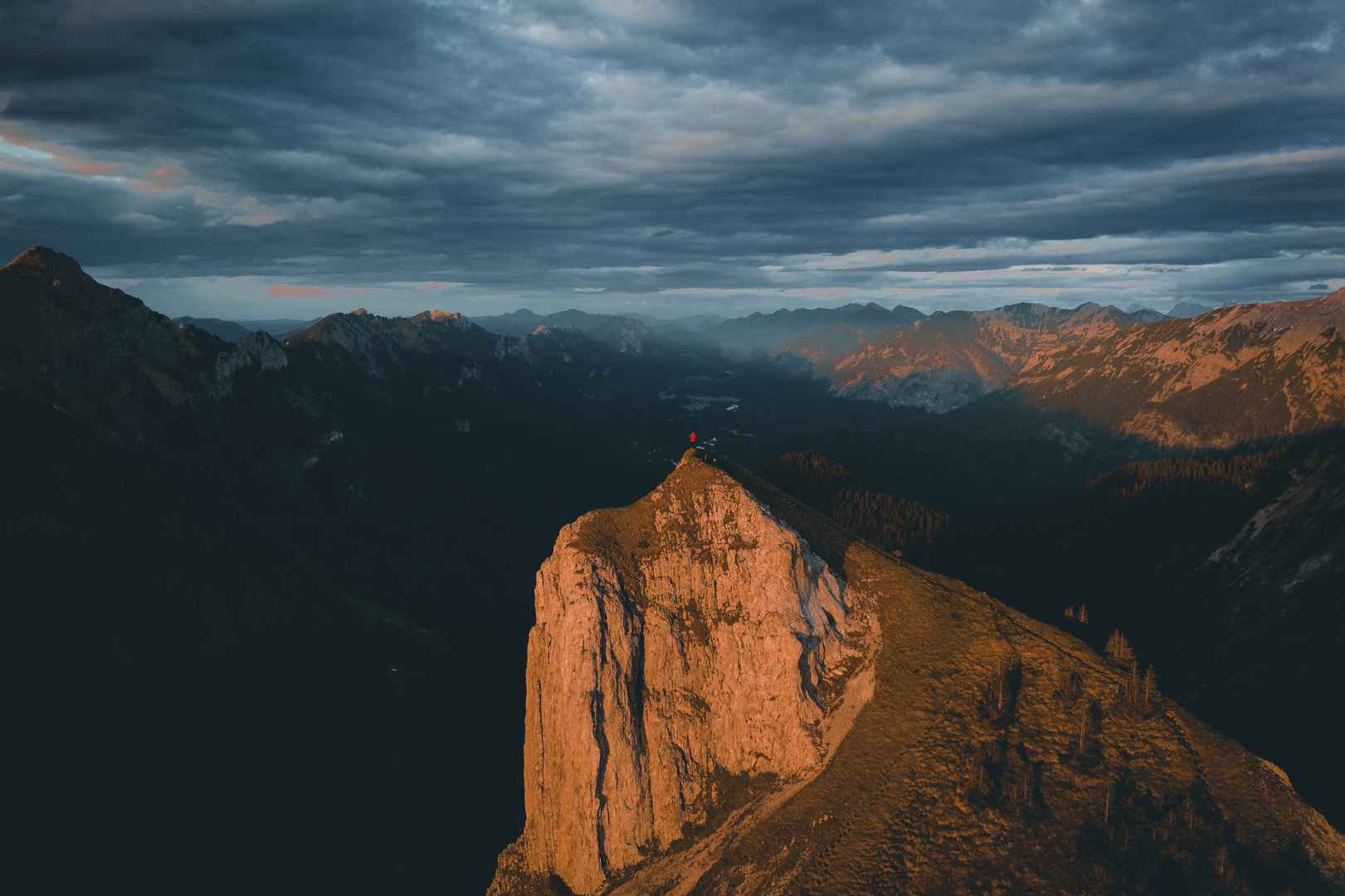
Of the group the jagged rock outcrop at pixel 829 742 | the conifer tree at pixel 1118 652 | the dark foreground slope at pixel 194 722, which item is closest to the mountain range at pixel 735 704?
the jagged rock outcrop at pixel 829 742

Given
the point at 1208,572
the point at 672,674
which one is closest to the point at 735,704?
the point at 672,674

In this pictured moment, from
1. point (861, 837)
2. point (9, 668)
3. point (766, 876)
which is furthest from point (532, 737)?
point (9, 668)

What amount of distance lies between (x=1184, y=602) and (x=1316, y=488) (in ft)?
116

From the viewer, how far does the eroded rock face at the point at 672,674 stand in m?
73.9

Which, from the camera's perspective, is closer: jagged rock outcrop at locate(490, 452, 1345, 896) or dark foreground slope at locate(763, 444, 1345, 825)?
Result: jagged rock outcrop at locate(490, 452, 1345, 896)

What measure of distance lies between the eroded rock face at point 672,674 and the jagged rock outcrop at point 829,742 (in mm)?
264

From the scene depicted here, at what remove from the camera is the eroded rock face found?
73.9 metres

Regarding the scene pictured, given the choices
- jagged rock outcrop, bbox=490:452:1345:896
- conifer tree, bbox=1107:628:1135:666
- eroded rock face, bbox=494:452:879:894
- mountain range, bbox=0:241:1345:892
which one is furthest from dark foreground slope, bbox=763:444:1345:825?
eroded rock face, bbox=494:452:879:894

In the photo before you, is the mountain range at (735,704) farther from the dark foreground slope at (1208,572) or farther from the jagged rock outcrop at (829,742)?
the dark foreground slope at (1208,572)

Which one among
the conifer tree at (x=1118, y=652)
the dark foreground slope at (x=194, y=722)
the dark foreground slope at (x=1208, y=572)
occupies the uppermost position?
the conifer tree at (x=1118, y=652)

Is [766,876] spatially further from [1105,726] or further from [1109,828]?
[1105,726]

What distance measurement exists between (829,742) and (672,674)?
20404 millimetres

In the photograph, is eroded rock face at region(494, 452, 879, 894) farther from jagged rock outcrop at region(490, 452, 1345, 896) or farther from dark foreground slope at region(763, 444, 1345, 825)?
dark foreground slope at region(763, 444, 1345, 825)

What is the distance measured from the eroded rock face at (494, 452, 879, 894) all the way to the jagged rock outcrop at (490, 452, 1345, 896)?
264 mm
